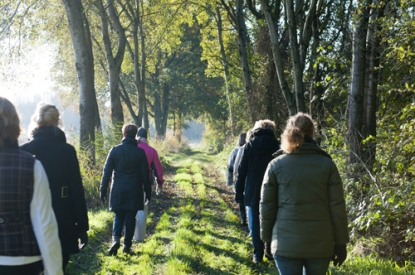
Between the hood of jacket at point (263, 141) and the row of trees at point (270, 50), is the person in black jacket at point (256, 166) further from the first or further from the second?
the row of trees at point (270, 50)

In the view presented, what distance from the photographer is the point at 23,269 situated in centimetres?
305

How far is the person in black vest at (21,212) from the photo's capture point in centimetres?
300

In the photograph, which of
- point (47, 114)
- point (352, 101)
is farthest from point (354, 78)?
point (47, 114)

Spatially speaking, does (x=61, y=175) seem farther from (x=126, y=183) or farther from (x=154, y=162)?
(x=154, y=162)

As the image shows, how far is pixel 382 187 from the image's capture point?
732 cm

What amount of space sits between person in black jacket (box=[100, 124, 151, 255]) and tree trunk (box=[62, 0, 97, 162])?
5.46 m

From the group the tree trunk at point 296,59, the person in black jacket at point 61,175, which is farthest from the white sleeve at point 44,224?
the tree trunk at point 296,59

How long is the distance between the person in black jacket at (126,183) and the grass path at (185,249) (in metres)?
0.51

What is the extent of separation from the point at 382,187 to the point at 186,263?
3.40 m

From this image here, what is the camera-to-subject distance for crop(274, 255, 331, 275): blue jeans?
3992 mm

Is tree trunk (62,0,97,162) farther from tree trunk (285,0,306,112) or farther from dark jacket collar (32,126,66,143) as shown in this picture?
dark jacket collar (32,126,66,143)

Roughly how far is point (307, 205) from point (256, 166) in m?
3.05

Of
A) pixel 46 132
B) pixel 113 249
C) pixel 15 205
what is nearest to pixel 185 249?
pixel 113 249

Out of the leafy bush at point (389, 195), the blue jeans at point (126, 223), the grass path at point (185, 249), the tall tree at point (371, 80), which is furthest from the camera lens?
the tall tree at point (371, 80)
